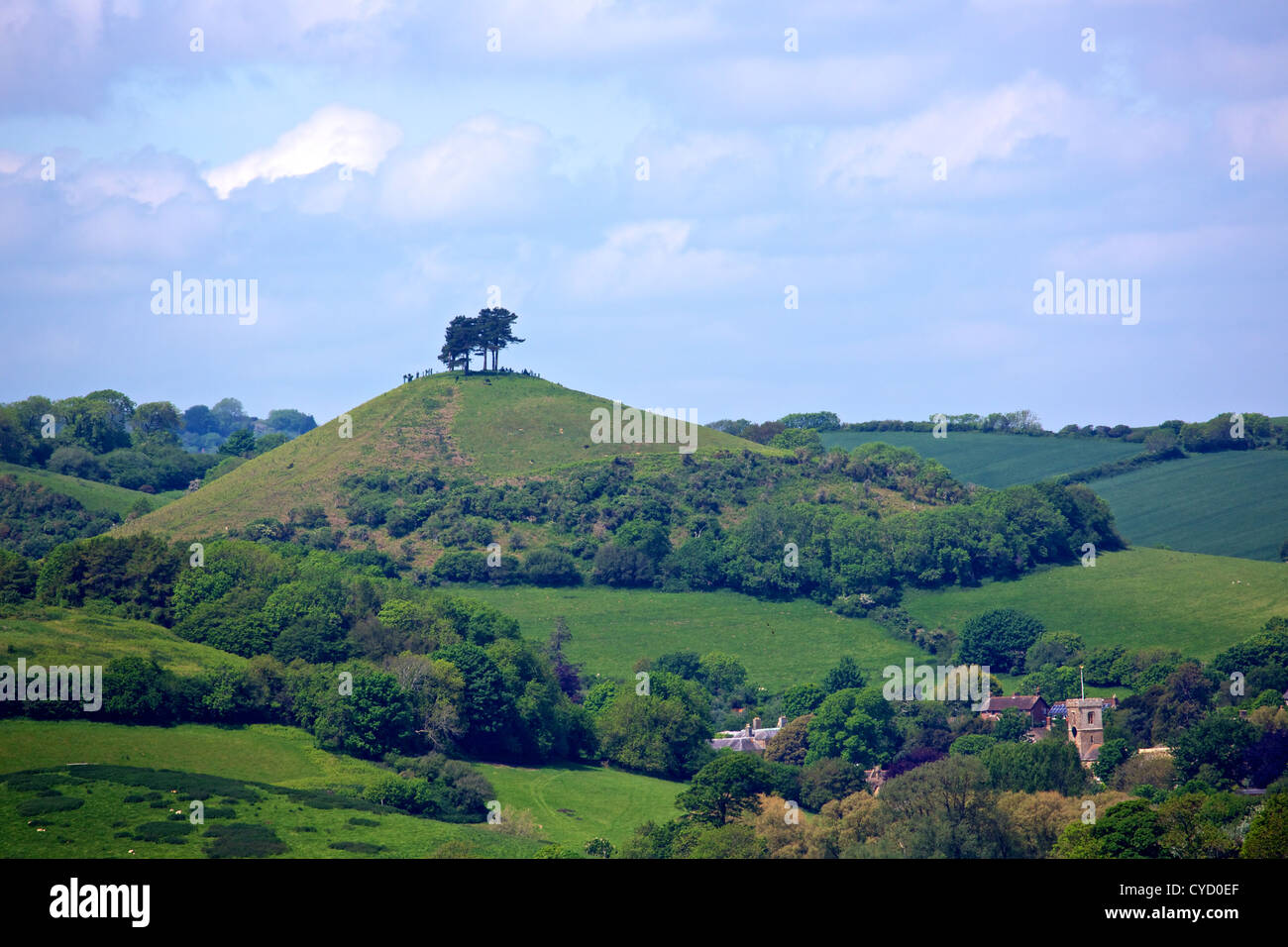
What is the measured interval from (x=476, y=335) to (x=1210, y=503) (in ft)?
299

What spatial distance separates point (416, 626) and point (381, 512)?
45060mm

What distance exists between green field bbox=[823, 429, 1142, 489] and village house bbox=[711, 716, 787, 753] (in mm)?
79086

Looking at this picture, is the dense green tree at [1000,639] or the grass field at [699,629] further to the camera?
the dense green tree at [1000,639]

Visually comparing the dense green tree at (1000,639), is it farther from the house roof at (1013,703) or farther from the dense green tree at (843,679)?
the dense green tree at (843,679)

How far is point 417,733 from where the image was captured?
7775cm

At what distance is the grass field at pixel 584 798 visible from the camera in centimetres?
6656

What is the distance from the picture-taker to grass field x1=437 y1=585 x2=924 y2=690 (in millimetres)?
109625

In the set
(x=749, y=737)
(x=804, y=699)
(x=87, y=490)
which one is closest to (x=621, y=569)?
(x=804, y=699)

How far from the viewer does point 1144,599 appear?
119m

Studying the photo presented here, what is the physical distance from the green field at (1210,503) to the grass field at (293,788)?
Result: 8275cm

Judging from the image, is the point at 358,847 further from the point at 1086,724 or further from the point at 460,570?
the point at 460,570

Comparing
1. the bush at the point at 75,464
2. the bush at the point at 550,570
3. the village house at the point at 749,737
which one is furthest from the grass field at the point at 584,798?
the bush at the point at 75,464

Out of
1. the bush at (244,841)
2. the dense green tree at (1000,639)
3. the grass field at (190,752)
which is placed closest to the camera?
the bush at (244,841)
